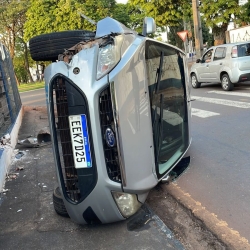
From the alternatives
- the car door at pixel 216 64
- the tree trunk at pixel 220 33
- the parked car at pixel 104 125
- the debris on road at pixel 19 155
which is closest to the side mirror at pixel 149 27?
the parked car at pixel 104 125

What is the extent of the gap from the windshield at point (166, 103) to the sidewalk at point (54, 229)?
0.60 meters

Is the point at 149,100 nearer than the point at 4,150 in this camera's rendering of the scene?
Yes

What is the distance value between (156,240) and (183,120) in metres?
2.02

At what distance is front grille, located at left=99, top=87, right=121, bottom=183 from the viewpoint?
285 centimetres

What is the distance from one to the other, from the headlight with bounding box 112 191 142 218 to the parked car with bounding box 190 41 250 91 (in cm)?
955

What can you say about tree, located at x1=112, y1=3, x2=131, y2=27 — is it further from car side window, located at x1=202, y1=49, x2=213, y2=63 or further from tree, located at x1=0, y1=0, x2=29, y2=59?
car side window, located at x1=202, y1=49, x2=213, y2=63

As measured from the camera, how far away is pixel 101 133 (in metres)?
2.85

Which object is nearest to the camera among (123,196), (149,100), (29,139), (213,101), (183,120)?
(123,196)

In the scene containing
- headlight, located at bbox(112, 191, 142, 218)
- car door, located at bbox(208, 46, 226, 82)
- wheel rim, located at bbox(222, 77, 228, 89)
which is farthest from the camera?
car door, located at bbox(208, 46, 226, 82)

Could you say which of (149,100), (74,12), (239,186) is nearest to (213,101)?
(239,186)

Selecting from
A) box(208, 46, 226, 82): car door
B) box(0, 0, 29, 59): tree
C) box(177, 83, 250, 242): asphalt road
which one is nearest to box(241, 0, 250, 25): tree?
box(208, 46, 226, 82): car door

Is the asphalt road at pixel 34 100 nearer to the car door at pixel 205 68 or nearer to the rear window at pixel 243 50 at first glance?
the car door at pixel 205 68

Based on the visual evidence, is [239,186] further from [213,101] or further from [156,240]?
[213,101]

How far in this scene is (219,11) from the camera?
2019cm
